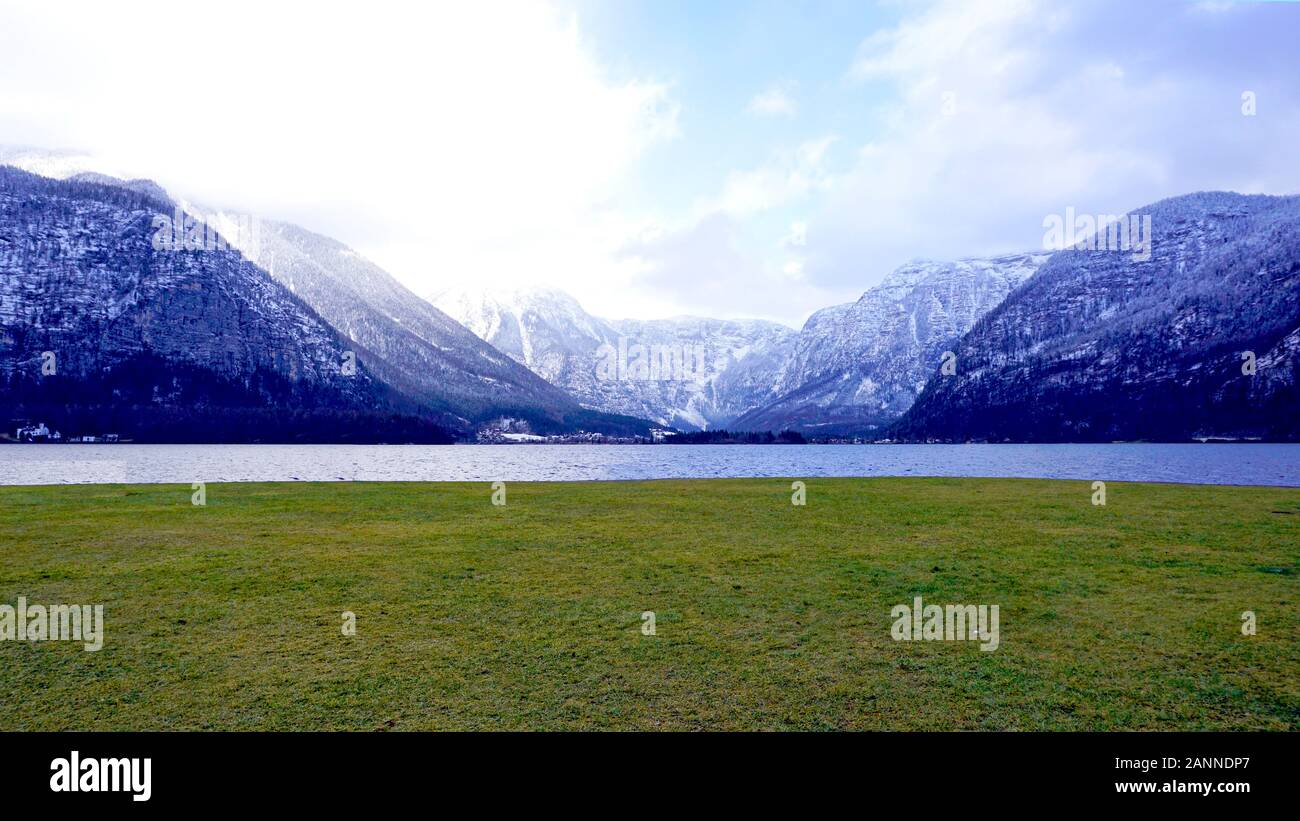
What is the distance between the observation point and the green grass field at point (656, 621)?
1062 centimetres

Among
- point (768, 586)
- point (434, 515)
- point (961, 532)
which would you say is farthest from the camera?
point (434, 515)

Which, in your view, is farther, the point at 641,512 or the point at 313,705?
the point at 641,512

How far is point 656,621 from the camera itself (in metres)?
15.2

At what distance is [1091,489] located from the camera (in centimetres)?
4053

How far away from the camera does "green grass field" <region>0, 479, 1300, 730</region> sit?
34.9 ft

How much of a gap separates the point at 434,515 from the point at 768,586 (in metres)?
18.5

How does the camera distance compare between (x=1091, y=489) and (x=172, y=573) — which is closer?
(x=172, y=573)

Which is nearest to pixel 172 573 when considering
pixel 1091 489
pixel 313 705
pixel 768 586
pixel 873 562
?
pixel 313 705
